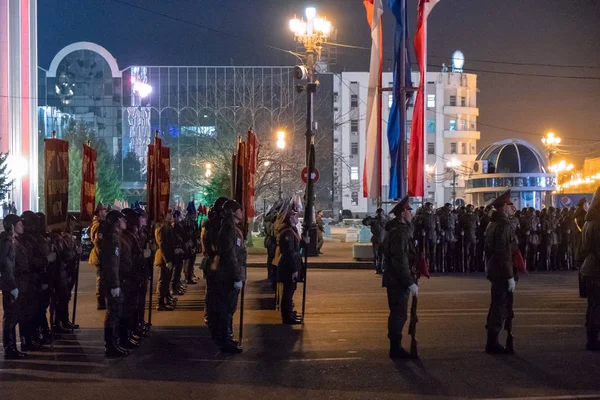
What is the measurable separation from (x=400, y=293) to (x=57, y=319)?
584cm

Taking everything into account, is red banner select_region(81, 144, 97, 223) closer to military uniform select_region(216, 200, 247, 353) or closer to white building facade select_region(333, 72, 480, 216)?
military uniform select_region(216, 200, 247, 353)

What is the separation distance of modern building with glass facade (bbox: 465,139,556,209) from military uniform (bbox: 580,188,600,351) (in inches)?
1108

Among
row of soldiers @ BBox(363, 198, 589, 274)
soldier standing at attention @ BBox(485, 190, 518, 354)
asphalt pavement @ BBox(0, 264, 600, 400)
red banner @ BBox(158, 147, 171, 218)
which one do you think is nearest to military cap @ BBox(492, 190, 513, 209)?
soldier standing at attention @ BBox(485, 190, 518, 354)

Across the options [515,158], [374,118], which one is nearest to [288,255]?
[374,118]

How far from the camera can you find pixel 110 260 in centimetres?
984

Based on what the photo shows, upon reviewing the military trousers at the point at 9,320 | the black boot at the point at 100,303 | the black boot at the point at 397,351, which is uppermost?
the military trousers at the point at 9,320

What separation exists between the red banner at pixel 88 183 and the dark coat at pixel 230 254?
3469 mm

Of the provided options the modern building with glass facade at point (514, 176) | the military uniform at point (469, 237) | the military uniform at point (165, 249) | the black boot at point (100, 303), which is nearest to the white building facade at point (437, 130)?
the modern building with glass facade at point (514, 176)

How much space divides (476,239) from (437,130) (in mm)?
63278

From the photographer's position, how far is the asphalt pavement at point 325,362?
8.07 metres

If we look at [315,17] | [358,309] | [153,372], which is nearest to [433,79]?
[315,17]

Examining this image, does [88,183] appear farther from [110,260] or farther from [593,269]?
[593,269]

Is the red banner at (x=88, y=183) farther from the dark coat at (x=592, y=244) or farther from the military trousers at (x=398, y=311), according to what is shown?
the dark coat at (x=592, y=244)

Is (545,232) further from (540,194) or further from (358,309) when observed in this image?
(540,194)
